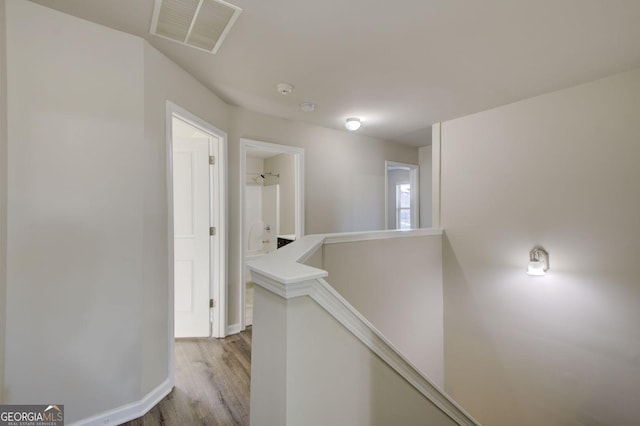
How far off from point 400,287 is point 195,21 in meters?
2.69

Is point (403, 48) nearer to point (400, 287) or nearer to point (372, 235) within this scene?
point (372, 235)

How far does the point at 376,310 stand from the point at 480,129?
220 cm

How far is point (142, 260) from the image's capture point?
1778 mm

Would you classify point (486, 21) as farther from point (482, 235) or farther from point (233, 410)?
point (233, 410)

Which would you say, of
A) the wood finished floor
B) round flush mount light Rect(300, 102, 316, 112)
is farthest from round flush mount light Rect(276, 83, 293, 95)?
the wood finished floor

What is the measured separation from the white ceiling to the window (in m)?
3.56

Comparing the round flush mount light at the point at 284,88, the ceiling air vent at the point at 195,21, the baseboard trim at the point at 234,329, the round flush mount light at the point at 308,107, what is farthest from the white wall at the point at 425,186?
the ceiling air vent at the point at 195,21

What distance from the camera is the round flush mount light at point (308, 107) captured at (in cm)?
277

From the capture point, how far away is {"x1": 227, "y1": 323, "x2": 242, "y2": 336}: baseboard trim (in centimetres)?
289

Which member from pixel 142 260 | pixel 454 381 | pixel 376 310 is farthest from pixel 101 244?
pixel 454 381

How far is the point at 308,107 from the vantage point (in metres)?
2.84

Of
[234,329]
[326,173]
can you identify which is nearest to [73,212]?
[234,329]

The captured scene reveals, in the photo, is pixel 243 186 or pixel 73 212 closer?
pixel 73 212
